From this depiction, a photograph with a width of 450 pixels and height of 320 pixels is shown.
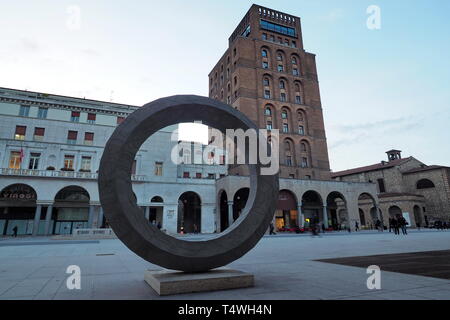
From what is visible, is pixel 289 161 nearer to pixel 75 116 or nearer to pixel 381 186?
pixel 381 186

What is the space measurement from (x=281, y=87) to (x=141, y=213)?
1789 inches

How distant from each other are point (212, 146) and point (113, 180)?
42.9 meters

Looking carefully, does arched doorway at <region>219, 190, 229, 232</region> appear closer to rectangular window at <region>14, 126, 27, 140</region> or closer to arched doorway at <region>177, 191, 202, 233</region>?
arched doorway at <region>177, 191, 202, 233</region>

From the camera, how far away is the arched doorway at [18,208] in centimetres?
3086

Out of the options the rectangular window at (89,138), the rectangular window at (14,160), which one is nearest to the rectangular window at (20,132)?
the rectangular window at (14,160)

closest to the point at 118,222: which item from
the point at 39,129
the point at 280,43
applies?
the point at 39,129

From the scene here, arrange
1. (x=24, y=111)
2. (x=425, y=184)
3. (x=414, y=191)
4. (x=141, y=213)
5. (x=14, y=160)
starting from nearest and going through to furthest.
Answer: (x=141, y=213), (x=14, y=160), (x=24, y=111), (x=425, y=184), (x=414, y=191)

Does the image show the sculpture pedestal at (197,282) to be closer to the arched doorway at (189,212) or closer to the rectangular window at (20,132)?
the rectangular window at (20,132)

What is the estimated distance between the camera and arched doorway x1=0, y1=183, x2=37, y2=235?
30859 mm

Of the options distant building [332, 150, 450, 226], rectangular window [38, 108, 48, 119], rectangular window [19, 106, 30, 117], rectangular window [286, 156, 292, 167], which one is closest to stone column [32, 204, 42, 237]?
rectangular window [38, 108, 48, 119]

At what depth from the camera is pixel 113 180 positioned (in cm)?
554

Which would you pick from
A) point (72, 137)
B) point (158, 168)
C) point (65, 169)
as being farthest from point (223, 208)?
point (72, 137)

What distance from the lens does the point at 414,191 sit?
168ft

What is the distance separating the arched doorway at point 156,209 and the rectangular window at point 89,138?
10883mm
